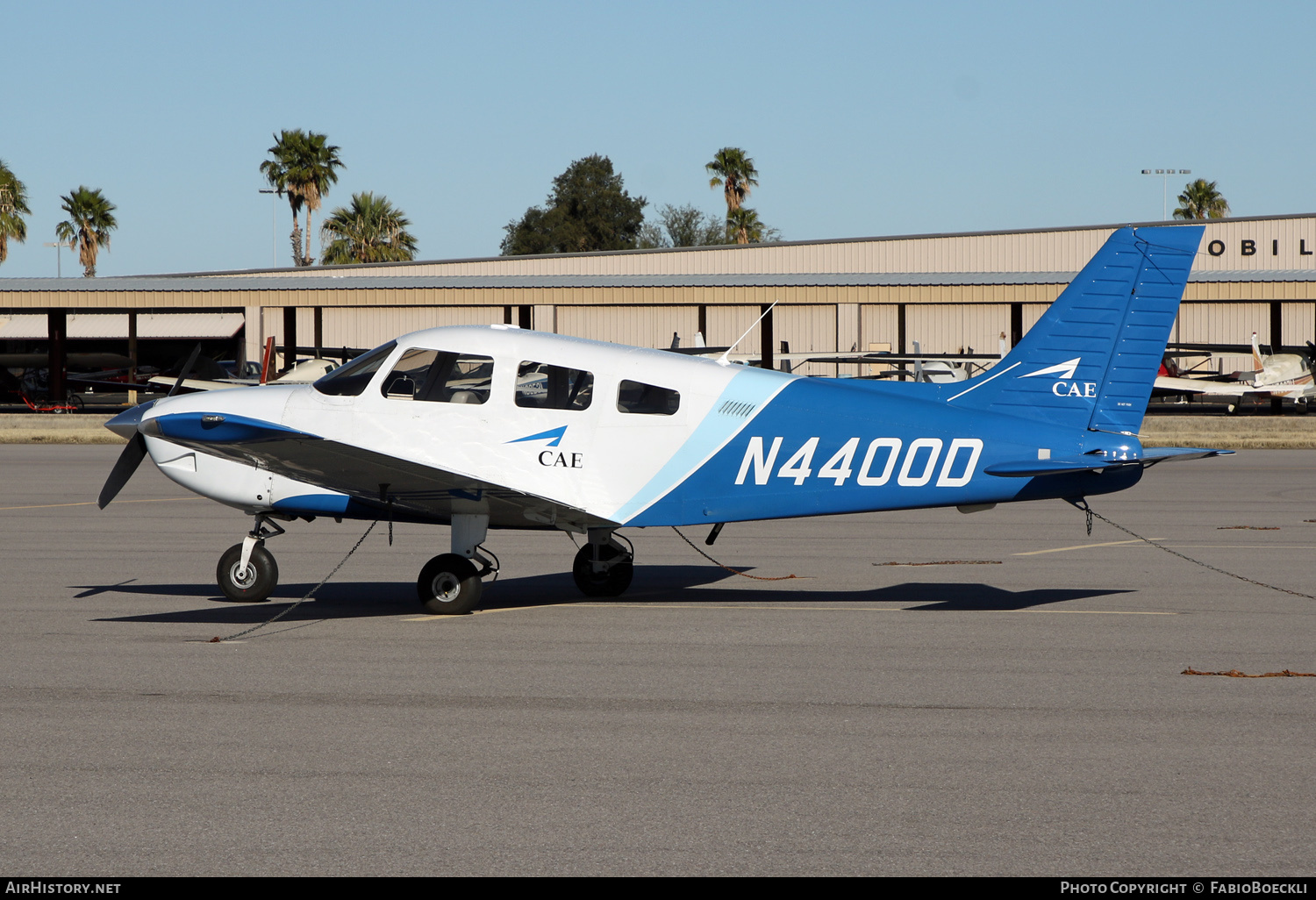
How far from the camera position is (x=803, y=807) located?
17.7 ft

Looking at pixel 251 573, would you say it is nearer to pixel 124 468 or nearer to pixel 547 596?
pixel 124 468

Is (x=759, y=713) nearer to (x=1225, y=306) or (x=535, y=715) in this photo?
(x=535, y=715)

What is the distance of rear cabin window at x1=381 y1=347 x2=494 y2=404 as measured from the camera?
10203 mm

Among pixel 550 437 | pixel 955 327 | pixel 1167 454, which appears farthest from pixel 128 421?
pixel 955 327

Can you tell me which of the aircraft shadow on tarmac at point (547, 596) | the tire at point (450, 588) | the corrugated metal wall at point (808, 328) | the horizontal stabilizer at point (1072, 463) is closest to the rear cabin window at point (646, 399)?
the tire at point (450, 588)

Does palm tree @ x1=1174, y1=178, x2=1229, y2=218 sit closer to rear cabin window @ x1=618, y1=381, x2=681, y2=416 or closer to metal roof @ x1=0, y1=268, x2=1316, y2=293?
metal roof @ x1=0, y1=268, x2=1316, y2=293

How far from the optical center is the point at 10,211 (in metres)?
57.7

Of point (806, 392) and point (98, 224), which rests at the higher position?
point (98, 224)

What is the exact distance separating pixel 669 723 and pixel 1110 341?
5.16 m

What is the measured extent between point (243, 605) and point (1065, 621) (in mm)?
6637

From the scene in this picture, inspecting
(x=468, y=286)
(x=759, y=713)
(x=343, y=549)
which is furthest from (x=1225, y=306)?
(x=759, y=713)

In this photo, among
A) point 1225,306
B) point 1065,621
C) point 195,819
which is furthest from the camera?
point 1225,306

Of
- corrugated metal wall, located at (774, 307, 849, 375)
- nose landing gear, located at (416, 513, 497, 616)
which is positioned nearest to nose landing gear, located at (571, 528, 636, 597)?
nose landing gear, located at (416, 513, 497, 616)

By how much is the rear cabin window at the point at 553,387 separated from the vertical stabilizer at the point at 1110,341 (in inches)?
123
